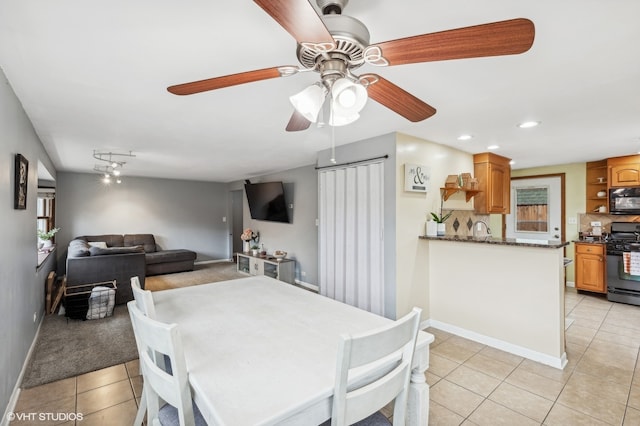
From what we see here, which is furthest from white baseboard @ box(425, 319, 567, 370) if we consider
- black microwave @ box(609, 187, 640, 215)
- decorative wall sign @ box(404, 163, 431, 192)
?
black microwave @ box(609, 187, 640, 215)

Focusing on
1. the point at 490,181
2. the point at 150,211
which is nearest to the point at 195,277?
the point at 150,211

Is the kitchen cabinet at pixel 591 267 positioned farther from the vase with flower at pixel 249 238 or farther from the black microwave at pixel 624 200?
the vase with flower at pixel 249 238

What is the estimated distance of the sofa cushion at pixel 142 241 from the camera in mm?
6648

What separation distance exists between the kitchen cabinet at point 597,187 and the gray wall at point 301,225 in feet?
15.0

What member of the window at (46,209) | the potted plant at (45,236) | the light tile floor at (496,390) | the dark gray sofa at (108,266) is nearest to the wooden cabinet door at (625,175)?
the light tile floor at (496,390)

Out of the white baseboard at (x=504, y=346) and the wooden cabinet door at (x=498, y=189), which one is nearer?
the white baseboard at (x=504, y=346)

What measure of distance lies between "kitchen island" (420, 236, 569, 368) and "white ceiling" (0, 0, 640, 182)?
4.07 ft

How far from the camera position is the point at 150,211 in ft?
23.4

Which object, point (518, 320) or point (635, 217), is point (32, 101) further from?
point (635, 217)

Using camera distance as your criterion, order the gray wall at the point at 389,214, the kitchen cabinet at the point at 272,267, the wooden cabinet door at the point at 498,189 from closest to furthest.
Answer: the gray wall at the point at 389,214 < the wooden cabinet door at the point at 498,189 < the kitchen cabinet at the point at 272,267

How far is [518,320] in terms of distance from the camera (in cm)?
285

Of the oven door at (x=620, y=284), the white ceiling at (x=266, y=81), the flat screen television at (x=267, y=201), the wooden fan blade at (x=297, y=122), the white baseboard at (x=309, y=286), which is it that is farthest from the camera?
the flat screen television at (x=267, y=201)

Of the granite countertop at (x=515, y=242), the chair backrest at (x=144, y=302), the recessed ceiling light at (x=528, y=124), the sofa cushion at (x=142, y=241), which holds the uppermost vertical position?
the recessed ceiling light at (x=528, y=124)

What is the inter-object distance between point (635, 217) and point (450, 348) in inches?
160
